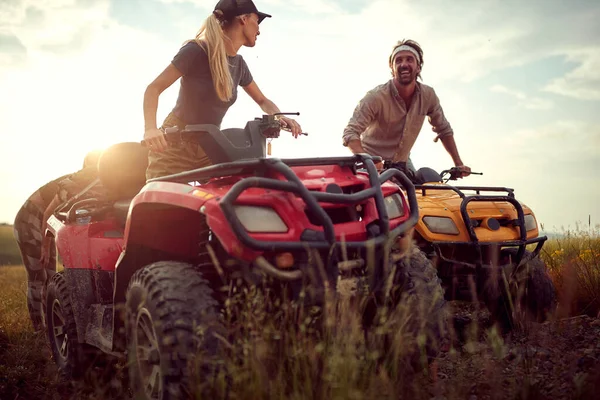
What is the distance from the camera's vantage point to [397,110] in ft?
22.4

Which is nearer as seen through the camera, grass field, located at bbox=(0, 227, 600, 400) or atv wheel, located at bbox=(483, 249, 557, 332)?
grass field, located at bbox=(0, 227, 600, 400)

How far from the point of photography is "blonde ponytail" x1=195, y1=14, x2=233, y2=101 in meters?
3.95

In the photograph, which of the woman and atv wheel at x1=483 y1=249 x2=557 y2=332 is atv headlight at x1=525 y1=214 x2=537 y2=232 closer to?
atv wheel at x1=483 y1=249 x2=557 y2=332

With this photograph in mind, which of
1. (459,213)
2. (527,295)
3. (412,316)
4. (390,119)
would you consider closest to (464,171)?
(390,119)

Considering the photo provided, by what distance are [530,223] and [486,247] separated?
28.7 inches

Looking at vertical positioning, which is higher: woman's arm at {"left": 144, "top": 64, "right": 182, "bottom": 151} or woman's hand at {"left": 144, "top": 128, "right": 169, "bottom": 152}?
woman's arm at {"left": 144, "top": 64, "right": 182, "bottom": 151}

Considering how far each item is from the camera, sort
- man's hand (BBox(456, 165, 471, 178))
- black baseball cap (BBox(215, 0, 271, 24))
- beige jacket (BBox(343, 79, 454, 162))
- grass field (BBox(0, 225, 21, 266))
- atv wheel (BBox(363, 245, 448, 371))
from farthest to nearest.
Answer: grass field (BBox(0, 225, 21, 266)) < beige jacket (BBox(343, 79, 454, 162)) < man's hand (BBox(456, 165, 471, 178)) < black baseball cap (BBox(215, 0, 271, 24)) < atv wheel (BBox(363, 245, 448, 371))

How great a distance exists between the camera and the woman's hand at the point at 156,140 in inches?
135

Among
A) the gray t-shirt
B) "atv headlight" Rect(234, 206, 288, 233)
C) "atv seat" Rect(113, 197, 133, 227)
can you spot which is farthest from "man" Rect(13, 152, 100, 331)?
"atv headlight" Rect(234, 206, 288, 233)

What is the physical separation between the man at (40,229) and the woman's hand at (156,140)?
2.56 metres

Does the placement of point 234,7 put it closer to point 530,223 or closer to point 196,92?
point 196,92

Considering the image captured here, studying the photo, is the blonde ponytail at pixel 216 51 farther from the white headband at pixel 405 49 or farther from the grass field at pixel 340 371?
the white headband at pixel 405 49

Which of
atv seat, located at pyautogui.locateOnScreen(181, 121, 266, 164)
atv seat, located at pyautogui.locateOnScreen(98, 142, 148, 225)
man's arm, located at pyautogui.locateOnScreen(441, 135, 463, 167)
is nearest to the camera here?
atv seat, located at pyautogui.locateOnScreen(181, 121, 266, 164)

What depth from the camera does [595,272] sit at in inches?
240
